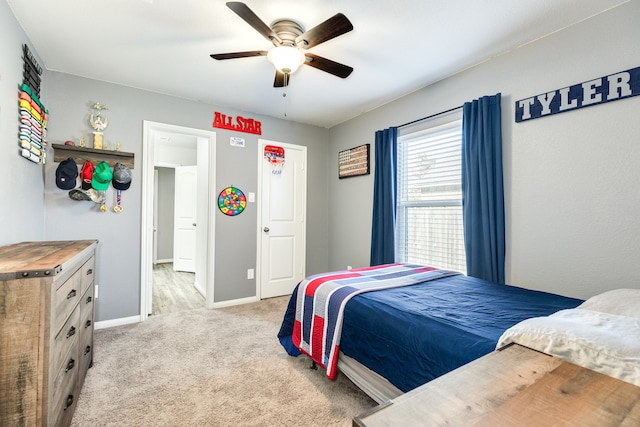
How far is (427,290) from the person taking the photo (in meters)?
1.95

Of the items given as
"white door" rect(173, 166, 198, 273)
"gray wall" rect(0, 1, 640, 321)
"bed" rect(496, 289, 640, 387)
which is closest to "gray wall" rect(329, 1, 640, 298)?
"gray wall" rect(0, 1, 640, 321)

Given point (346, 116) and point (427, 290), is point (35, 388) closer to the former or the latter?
point (427, 290)

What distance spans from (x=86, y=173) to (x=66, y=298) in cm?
185

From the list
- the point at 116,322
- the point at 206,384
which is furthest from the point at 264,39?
the point at 116,322

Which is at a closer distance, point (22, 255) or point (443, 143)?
point (22, 255)

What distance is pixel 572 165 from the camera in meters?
2.00

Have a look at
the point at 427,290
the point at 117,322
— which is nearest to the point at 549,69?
the point at 427,290

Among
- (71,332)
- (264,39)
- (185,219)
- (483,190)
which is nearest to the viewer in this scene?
(71,332)

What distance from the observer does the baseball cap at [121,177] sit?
9.30ft

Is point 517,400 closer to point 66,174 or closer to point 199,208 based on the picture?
point 66,174

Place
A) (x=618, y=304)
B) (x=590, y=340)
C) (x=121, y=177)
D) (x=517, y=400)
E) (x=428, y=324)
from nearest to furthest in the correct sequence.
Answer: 1. (x=517, y=400)
2. (x=590, y=340)
3. (x=618, y=304)
4. (x=428, y=324)
5. (x=121, y=177)

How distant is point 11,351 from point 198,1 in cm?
202

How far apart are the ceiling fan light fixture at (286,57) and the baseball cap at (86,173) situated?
2.09m

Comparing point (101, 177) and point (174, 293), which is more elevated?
point (101, 177)
